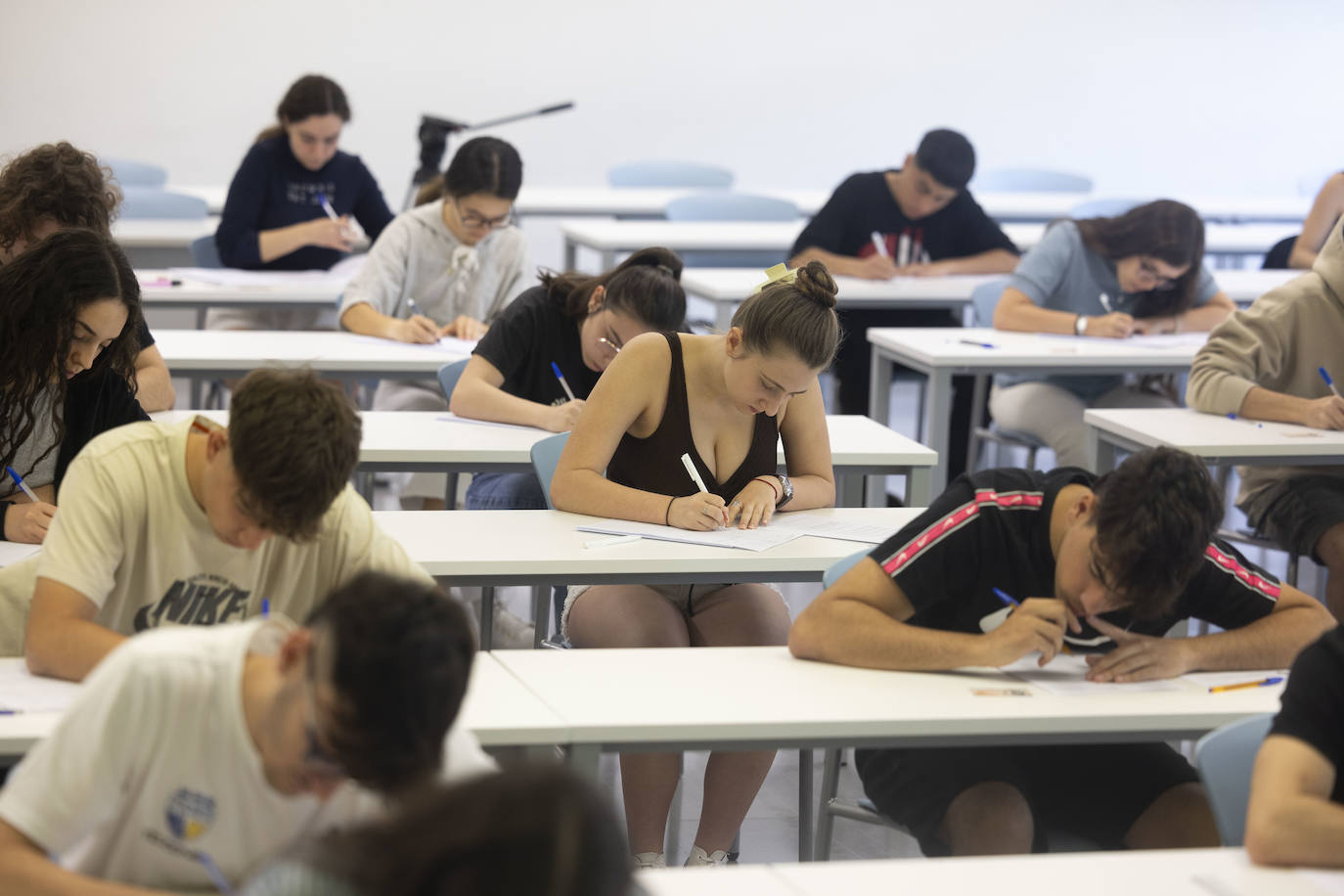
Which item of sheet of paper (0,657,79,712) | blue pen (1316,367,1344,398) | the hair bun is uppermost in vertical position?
the hair bun

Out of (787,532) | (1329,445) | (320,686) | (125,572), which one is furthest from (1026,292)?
(320,686)

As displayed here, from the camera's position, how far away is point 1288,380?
3350 mm

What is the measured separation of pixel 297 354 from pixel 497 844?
292 cm

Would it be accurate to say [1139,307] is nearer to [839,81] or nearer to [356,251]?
[356,251]

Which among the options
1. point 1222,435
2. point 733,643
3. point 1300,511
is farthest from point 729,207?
point 733,643

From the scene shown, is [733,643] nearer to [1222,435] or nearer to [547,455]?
[547,455]

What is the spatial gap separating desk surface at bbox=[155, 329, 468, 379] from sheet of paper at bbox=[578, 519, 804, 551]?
123 cm

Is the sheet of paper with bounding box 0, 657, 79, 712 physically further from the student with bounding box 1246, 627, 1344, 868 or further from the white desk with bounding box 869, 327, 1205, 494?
the white desk with bounding box 869, 327, 1205, 494

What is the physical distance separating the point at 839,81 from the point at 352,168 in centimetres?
397

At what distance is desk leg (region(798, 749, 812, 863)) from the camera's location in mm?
2281

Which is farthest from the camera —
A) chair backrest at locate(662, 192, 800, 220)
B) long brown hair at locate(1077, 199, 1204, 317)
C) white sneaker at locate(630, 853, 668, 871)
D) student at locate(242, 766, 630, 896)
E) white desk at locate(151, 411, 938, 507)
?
chair backrest at locate(662, 192, 800, 220)

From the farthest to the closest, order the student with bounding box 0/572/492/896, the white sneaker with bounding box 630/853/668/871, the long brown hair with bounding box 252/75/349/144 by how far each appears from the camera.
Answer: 1. the long brown hair with bounding box 252/75/349/144
2. the white sneaker with bounding box 630/853/668/871
3. the student with bounding box 0/572/492/896

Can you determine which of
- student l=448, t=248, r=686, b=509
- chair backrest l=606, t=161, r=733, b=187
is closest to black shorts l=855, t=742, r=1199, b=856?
student l=448, t=248, r=686, b=509

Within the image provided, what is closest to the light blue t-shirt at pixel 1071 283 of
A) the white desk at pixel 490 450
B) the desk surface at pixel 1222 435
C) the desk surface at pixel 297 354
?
the desk surface at pixel 1222 435
